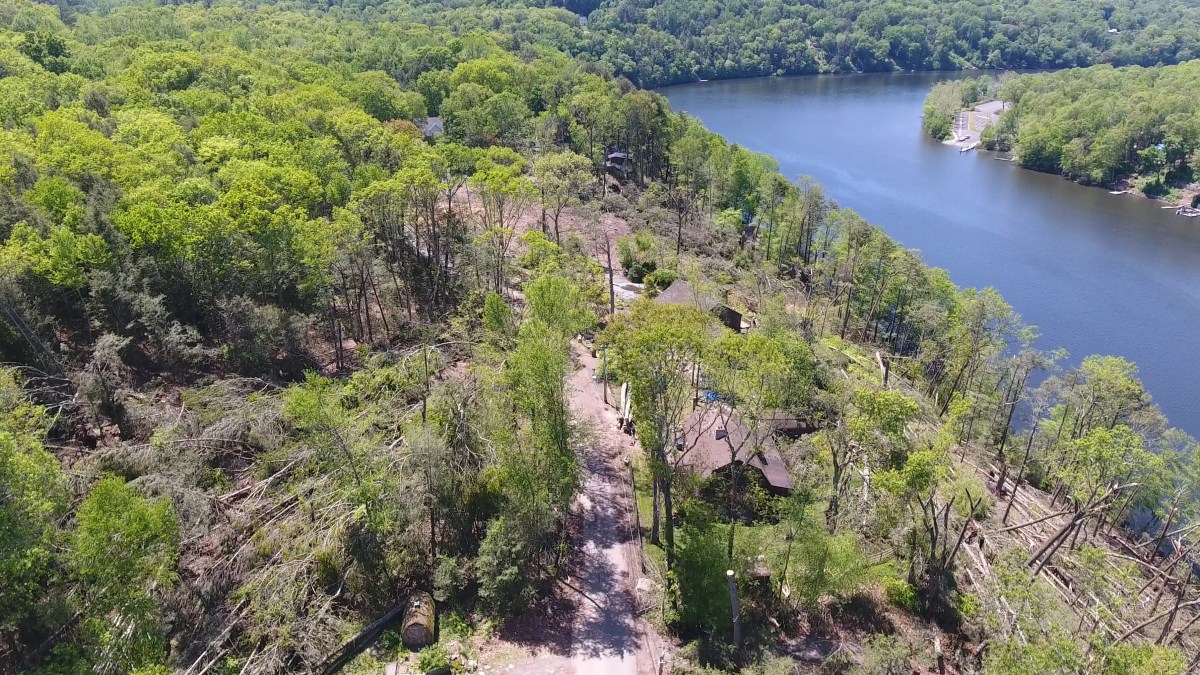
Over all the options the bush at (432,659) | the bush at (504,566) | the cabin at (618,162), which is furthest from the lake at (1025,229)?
the bush at (432,659)

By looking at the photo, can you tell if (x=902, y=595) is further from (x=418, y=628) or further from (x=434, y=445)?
(x=434, y=445)

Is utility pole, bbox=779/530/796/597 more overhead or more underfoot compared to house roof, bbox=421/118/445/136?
more underfoot

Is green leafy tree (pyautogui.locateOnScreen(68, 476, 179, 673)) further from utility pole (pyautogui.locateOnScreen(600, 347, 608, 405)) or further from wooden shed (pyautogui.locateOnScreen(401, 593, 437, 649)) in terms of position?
utility pole (pyautogui.locateOnScreen(600, 347, 608, 405))

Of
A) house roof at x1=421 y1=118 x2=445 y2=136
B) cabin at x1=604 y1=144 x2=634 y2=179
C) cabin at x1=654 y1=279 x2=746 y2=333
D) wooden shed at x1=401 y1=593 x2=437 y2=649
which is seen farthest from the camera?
cabin at x1=604 y1=144 x2=634 y2=179

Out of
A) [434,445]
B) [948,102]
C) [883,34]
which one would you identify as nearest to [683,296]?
[434,445]

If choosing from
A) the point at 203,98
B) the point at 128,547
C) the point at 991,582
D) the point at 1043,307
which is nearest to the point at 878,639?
the point at 991,582

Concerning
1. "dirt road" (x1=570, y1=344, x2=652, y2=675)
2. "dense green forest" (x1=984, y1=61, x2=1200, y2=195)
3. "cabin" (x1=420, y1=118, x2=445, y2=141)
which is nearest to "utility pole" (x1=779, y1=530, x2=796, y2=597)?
"dirt road" (x1=570, y1=344, x2=652, y2=675)

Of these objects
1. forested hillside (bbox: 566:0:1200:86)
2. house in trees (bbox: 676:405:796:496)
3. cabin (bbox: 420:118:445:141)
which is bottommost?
house in trees (bbox: 676:405:796:496)
